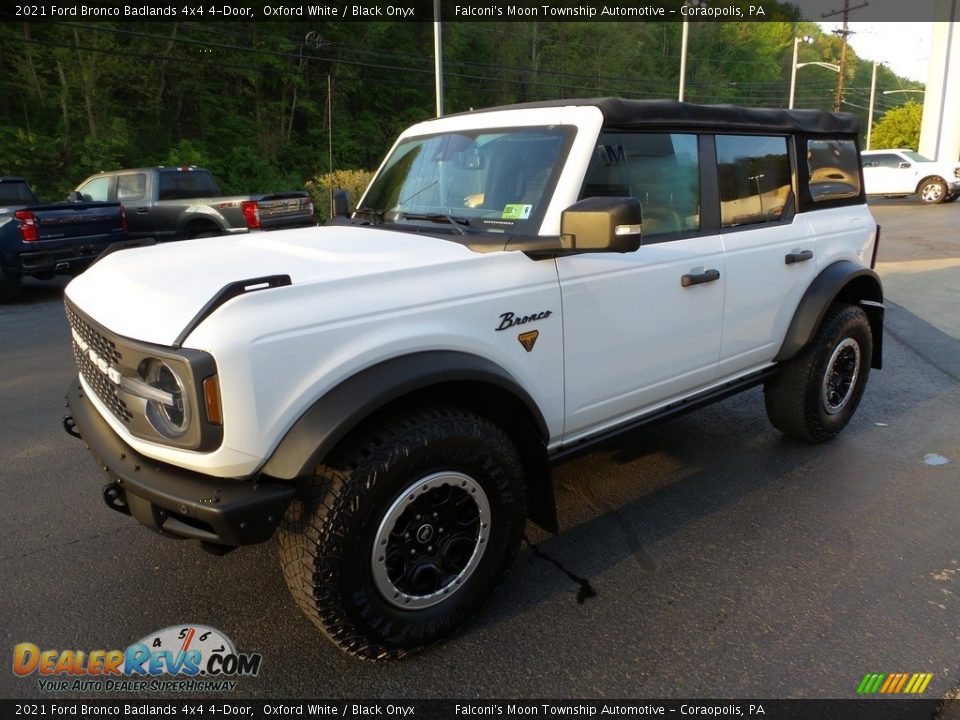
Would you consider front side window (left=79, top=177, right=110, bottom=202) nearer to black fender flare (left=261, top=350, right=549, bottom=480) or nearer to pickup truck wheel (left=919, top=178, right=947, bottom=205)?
black fender flare (left=261, top=350, right=549, bottom=480)

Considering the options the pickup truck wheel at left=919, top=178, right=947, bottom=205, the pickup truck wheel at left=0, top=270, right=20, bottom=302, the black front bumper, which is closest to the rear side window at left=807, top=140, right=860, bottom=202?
the black front bumper

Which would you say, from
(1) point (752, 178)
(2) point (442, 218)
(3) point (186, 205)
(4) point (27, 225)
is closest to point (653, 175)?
(1) point (752, 178)

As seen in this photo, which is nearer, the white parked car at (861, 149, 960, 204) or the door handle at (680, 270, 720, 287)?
the door handle at (680, 270, 720, 287)

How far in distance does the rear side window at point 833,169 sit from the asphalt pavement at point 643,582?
5.31 feet

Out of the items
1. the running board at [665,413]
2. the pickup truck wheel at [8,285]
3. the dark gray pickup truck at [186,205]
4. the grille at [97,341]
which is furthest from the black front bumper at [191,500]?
the dark gray pickup truck at [186,205]

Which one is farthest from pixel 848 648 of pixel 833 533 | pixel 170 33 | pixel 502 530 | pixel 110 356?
pixel 170 33

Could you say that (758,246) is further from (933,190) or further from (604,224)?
(933,190)

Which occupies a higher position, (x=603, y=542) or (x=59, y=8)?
(x=59, y=8)

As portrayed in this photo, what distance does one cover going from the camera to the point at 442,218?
10.9 ft

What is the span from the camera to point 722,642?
2.71 meters

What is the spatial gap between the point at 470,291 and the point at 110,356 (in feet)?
4.27

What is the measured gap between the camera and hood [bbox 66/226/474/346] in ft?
7.63

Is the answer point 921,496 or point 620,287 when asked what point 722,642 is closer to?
point 620,287

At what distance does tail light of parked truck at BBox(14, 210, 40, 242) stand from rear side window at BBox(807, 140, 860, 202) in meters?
10.1
